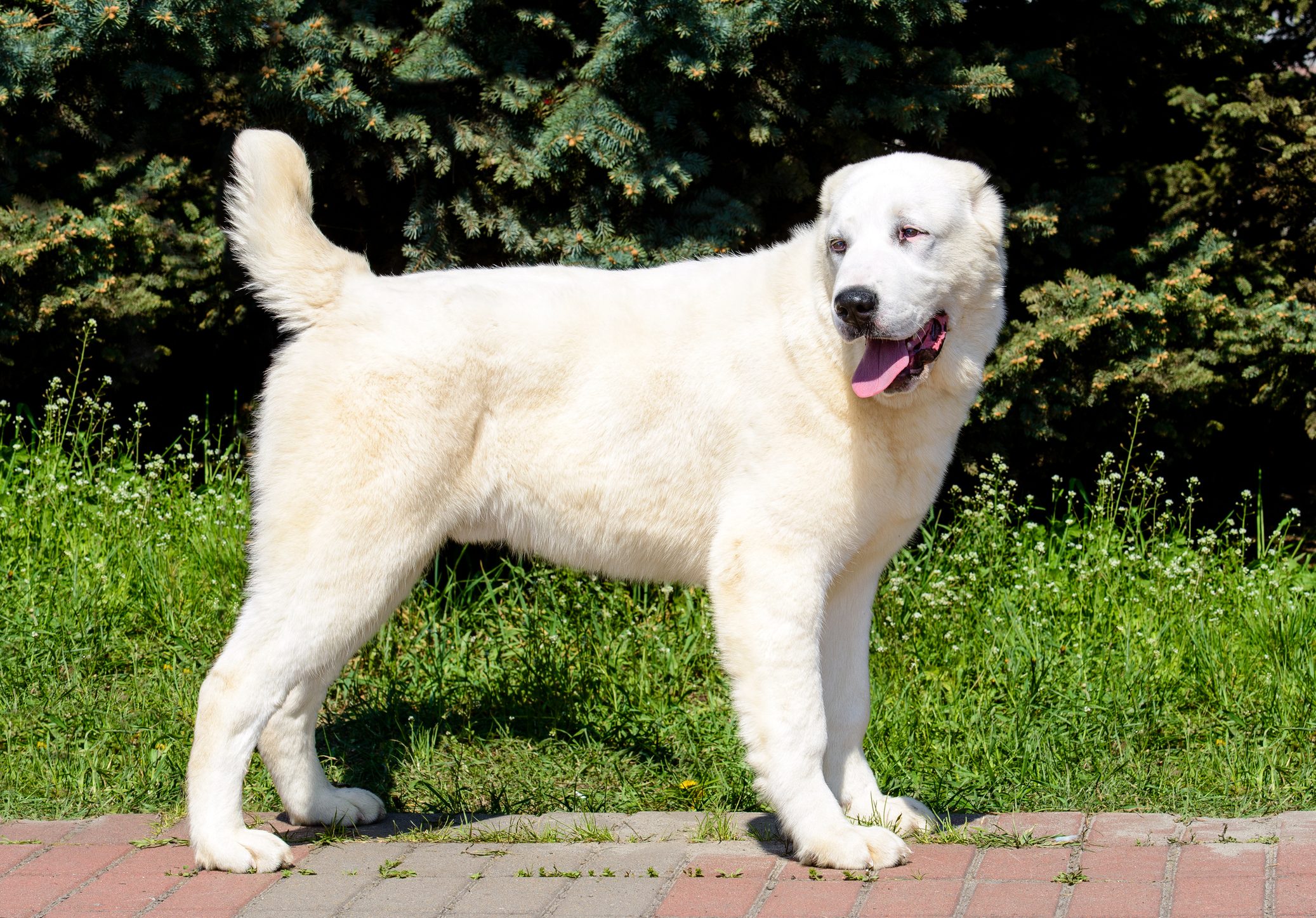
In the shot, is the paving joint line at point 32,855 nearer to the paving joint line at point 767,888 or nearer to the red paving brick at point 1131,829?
the paving joint line at point 767,888

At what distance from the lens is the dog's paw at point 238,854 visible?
10.8 feet

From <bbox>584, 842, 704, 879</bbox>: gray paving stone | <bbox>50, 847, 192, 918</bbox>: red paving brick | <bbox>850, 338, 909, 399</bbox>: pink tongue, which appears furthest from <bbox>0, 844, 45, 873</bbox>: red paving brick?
<bbox>850, 338, 909, 399</bbox>: pink tongue

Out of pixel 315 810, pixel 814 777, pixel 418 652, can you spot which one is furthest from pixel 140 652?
pixel 814 777

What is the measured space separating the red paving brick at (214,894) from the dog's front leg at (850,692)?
1.59 meters

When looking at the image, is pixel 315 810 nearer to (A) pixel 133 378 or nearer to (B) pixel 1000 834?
(B) pixel 1000 834

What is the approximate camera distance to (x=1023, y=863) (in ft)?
10.6

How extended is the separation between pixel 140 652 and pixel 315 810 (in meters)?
1.51

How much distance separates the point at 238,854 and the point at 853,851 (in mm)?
1614

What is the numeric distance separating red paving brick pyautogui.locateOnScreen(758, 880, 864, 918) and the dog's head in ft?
4.12

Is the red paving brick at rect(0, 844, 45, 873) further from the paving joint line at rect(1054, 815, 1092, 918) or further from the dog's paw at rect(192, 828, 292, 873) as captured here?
the paving joint line at rect(1054, 815, 1092, 918)

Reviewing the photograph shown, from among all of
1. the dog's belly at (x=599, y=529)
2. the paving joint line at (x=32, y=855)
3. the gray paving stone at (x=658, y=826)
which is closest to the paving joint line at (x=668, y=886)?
the gray paving stone at (x=658, y=826)

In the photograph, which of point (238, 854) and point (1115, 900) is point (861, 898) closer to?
point (1115, 900)

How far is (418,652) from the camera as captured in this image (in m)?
4.98

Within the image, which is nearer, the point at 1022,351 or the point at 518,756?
the point at 518,756
